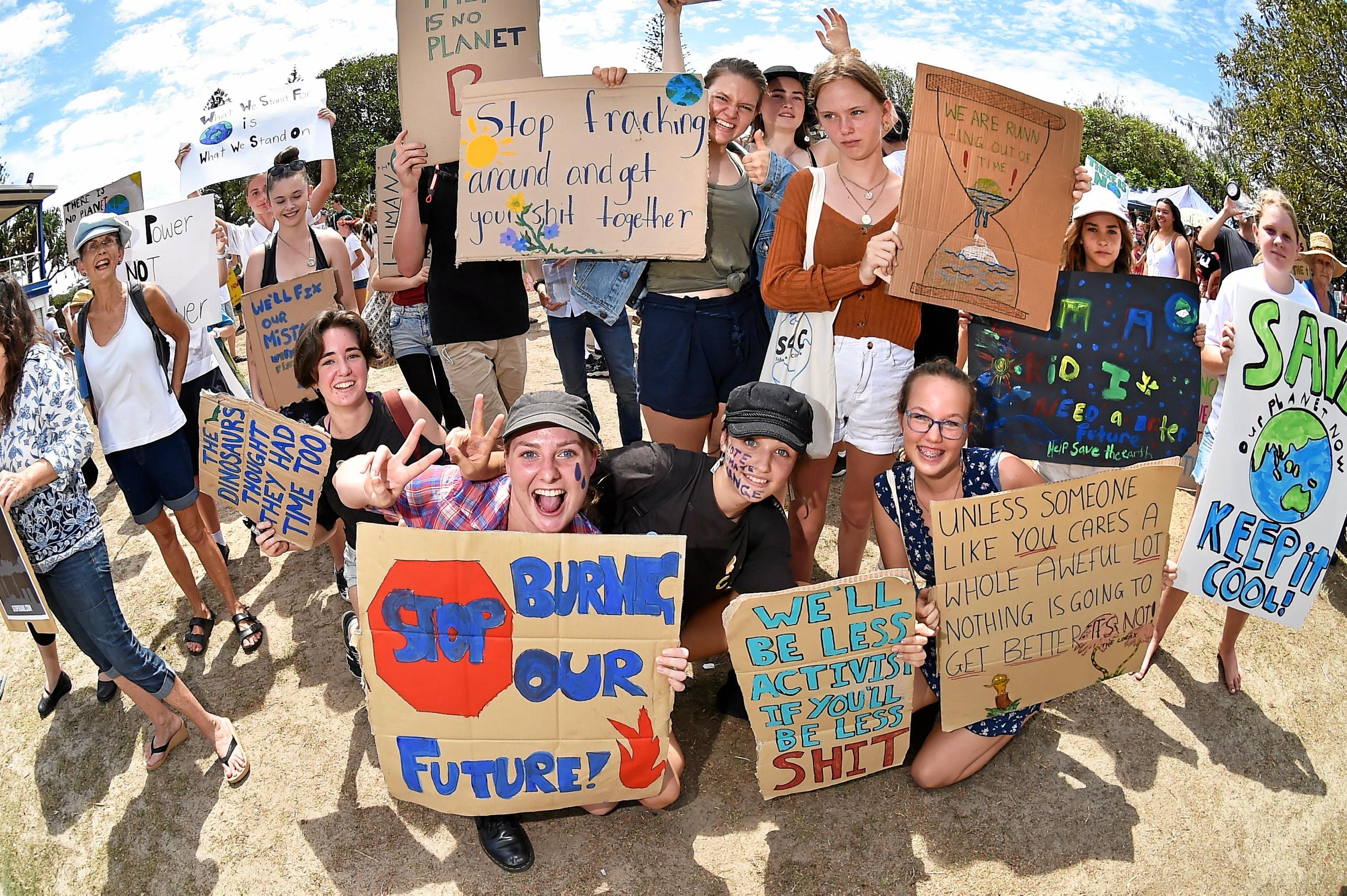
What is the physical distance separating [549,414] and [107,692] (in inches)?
108

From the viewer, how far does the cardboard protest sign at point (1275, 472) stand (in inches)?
124

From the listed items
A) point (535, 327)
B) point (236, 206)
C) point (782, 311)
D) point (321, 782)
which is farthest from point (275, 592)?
point (236, 206)

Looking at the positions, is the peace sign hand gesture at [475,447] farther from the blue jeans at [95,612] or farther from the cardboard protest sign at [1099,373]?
the cardboard protest sign at [1099,373]

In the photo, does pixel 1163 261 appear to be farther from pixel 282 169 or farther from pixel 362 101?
pixel 362 101

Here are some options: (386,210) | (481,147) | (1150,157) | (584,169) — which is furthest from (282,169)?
(1150,157)

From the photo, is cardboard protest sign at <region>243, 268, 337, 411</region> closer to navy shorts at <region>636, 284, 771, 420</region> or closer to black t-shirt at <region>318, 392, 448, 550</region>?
black t-shirt at <region>318, 392, 448, 550</region>

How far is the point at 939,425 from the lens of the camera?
289cm

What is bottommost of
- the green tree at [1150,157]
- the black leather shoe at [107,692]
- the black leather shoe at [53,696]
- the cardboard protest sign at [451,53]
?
the green tree at [1150,157]

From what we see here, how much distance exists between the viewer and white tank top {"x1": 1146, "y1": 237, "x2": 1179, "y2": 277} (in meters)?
6.70

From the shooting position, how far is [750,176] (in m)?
3.46

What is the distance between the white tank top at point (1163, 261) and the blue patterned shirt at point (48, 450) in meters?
6.88

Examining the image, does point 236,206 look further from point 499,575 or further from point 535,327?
point 499,575

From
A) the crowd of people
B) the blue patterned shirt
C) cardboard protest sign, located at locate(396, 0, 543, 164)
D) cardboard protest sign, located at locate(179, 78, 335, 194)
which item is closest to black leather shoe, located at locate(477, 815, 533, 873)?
the crowd of people

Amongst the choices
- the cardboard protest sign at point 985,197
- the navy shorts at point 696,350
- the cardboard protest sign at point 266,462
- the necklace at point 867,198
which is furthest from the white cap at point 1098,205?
the cardboard protest sign at point 266,462
